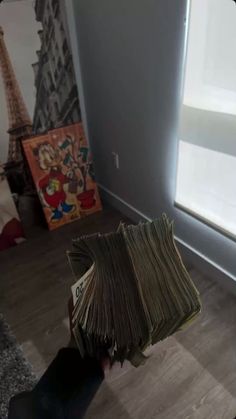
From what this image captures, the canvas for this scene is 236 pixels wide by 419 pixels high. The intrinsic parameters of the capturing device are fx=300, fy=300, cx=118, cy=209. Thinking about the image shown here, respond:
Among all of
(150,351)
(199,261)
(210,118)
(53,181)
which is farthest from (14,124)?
(150,351)

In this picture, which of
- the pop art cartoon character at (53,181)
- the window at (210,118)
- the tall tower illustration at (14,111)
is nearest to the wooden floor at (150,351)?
the pop art cartoon character at (53,181)

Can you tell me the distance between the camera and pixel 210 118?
1209mm

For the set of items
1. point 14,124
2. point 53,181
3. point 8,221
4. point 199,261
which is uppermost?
point 14,124


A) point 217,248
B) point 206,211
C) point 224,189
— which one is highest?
point 224,189

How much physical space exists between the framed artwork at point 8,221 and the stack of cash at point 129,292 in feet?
3.64

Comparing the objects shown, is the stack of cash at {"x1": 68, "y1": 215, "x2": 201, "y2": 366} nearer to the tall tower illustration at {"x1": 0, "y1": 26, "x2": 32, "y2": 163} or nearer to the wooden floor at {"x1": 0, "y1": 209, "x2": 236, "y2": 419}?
the wooden floor at {"x1": 0, "y1": 209, "x2": 236, "y2": 419}

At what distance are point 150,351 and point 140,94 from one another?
1.17m

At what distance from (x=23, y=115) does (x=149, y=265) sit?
1.39 m

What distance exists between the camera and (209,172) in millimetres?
1327

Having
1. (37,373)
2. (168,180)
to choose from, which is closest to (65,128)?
→ (168,180)

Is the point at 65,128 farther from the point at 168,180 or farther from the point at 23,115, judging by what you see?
the point at 168,180

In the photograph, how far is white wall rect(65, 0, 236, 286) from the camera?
4.25ft

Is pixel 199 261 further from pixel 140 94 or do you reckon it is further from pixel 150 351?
pixel 140 94

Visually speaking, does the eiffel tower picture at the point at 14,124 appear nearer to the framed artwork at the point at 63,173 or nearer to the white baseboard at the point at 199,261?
the framed artwork at the point at 63,173
